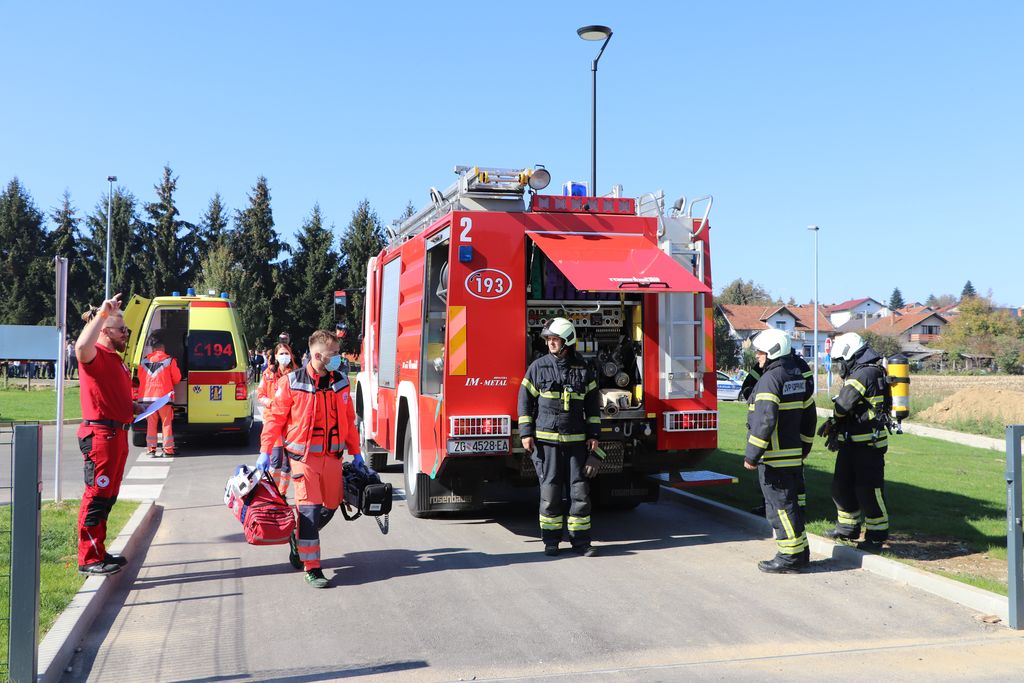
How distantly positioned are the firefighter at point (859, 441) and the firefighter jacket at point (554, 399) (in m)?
2.03

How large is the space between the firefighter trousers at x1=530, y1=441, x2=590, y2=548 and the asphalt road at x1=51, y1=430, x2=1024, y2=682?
0.22m

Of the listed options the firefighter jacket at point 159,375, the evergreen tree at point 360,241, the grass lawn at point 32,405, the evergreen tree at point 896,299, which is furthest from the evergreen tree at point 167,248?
the evergreen tree at point 896,299

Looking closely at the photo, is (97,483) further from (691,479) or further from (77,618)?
(691,479)

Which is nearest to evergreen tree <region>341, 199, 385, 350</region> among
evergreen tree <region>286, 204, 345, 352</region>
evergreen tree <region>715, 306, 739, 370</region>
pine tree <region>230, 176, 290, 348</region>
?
evergreen tree <region>286, 204, 345, 352</region>

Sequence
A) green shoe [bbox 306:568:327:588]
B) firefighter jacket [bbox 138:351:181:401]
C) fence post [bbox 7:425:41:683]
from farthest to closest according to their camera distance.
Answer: firefighter jacket [bbox 138:351:181:401], green shoe [bbox 306:568:327:588], fence post [bbox 7:425:41:683]

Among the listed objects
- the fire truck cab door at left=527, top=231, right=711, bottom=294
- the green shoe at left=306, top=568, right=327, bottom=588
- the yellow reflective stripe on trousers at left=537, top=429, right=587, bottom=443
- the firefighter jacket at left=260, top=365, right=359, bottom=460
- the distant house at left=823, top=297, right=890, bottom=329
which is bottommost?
the green shoe at left=306, top=568, right=327, bottom=588

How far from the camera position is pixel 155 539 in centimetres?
805

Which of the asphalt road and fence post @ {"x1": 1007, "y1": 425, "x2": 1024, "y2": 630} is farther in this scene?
fence post @ {"x1": 1007, "y1": 425, "x2": 1024, "y2": 630}

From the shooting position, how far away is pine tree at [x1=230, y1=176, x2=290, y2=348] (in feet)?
153

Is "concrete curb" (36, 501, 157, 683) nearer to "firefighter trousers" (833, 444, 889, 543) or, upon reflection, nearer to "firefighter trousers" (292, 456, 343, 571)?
"firefighter trousers" (292, 456, 343, 571)

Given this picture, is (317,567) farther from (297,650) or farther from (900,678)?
(900,678)

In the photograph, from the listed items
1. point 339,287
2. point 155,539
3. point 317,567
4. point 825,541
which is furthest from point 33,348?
point 339,287

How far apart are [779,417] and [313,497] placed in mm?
3569

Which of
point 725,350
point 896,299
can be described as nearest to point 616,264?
point 725,350
